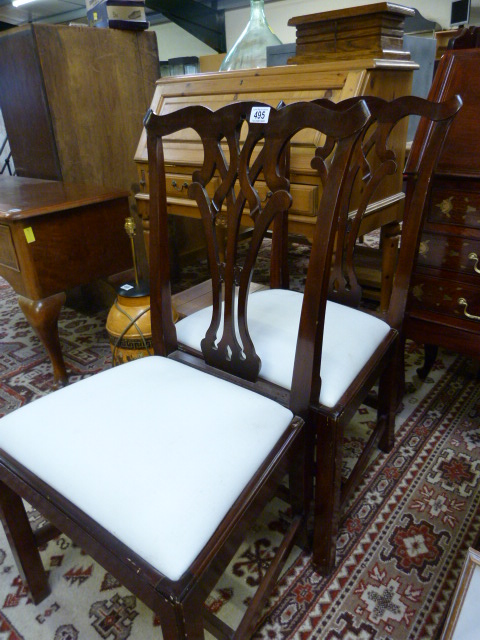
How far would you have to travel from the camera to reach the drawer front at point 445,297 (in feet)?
4.45

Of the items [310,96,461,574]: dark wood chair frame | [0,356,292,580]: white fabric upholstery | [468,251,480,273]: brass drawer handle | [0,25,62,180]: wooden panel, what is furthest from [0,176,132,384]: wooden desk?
[468,251,480,273]: brass drawer handle

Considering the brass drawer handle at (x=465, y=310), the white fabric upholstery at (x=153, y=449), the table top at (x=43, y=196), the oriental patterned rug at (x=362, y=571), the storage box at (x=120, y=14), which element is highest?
the storage box at (x=120, y=14)

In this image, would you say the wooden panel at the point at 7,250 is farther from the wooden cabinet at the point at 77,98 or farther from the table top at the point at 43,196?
the wooden cabinet at the point at 77,98

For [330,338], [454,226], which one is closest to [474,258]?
[454,226]

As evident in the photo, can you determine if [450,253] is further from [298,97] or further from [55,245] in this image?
[55,245]

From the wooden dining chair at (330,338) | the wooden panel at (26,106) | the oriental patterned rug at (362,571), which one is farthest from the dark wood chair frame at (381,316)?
the wooden panel at (26,106)

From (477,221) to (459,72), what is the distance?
16.8 inches

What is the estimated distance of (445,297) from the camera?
141 cm

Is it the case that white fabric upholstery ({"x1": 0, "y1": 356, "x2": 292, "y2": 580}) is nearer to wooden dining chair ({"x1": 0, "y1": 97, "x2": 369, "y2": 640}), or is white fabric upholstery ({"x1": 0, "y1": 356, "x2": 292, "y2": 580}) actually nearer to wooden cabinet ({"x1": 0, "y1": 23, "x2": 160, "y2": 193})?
wooden dining chair ({"x1": 0, "y1": 97, "x2": 369, "y2": 640})

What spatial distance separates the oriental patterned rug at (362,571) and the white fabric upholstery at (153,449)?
0.06 meters

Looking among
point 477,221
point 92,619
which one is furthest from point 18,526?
point 477,221

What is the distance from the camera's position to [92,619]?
3.37ft

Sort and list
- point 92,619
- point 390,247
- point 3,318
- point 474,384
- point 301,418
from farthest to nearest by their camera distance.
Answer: point 3,318, point 390,247, point 474,384, point 92,619, point 301,418

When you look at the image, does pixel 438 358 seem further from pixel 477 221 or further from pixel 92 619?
pixel 92 619
